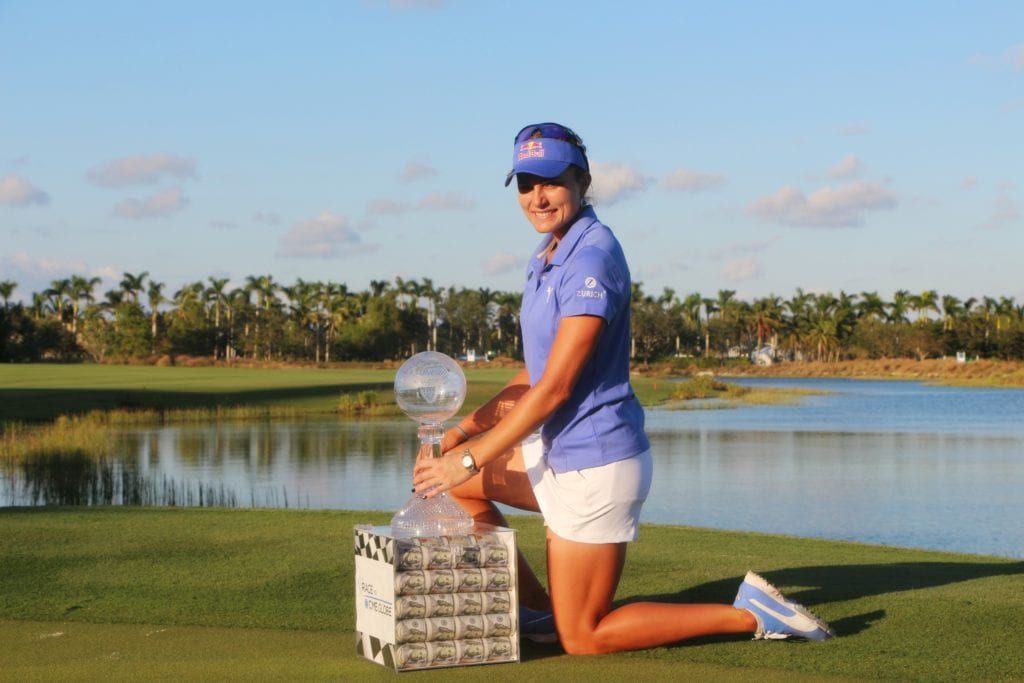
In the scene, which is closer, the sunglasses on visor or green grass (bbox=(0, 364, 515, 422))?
the sunglasses on visor

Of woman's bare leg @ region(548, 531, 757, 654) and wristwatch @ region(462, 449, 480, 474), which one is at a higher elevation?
wristwatch @ region(462, 449, 480, 474)

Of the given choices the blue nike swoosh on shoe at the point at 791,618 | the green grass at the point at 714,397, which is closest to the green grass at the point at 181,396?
the green grass at the point at 714,397

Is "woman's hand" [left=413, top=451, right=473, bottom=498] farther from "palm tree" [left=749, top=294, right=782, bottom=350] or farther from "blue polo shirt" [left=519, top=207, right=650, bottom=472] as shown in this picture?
"palm tree" [left=749, top=294, right=782, bottom=350]

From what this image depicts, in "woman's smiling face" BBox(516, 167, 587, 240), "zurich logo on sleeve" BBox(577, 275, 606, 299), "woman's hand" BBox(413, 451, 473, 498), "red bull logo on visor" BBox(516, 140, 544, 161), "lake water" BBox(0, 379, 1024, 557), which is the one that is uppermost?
"red bull logo on visor" BBox(516, 140, 544, 161)

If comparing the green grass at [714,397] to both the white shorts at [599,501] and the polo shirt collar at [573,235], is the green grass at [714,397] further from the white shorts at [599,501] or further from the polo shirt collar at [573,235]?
the white shorts at [599,501]

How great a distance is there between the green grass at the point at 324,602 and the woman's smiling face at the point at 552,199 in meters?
1.77

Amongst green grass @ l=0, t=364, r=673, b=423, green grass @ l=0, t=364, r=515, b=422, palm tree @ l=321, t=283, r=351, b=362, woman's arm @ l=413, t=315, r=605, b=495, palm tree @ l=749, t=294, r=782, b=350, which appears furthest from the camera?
palm tree @ l=749, t=294, r=782, b=350

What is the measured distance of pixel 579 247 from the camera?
16.6ft

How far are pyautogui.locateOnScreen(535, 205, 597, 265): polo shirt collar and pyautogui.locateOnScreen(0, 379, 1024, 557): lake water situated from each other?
10349 mm

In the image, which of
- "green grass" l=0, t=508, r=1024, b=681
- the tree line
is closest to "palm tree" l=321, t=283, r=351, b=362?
the tree line

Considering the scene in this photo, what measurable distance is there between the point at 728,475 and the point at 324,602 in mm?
17149

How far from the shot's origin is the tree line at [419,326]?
380 ft

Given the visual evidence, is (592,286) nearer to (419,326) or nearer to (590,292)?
(590,292)

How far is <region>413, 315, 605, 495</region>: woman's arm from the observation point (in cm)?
484
